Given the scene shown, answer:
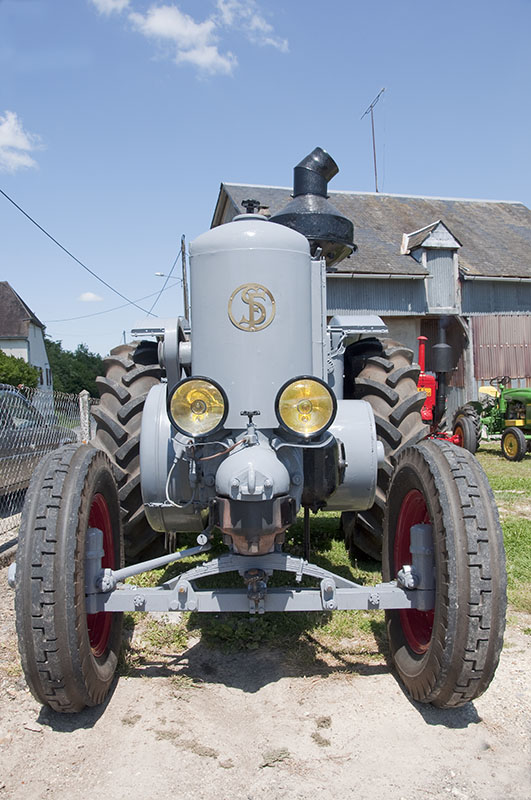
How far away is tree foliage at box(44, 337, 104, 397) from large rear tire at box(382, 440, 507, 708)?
59.3 m

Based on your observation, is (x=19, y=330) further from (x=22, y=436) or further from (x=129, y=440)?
(x=129, y=440)

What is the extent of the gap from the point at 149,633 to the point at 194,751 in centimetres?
119

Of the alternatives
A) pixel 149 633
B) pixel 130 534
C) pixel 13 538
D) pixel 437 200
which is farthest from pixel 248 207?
pixel 437 200

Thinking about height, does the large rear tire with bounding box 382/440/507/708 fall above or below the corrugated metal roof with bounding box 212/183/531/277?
below

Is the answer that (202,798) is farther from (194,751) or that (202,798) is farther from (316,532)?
(316,532)

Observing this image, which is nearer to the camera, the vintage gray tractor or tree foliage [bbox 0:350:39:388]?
the vintage gray tractor

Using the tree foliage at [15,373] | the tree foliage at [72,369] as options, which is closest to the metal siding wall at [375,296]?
the tree foliage at [15,373]

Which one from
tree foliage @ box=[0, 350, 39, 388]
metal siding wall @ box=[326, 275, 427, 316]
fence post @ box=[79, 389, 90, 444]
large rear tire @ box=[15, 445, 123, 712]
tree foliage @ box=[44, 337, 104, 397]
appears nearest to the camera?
large rear tire @ box=[15, 445, 123, 712]

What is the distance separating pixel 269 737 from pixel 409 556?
42.8 inches

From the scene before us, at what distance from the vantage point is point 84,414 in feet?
34.3

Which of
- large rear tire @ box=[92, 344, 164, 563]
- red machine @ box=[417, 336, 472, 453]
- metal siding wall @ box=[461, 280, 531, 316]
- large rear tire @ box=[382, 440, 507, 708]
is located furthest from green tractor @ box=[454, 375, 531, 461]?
large rear tire @ box=[382, 440, 507, 708]

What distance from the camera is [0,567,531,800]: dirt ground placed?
2277 millimetres

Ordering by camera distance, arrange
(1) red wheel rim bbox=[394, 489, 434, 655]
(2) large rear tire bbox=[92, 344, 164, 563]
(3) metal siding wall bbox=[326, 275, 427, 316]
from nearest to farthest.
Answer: (1) red wheel rim bbox=[394, 489, 434, 655] → (2) large rear tire bbox=[92, 344, 164, 563] → (3) metal siding wall bbox=[326, 275, 427, 316]

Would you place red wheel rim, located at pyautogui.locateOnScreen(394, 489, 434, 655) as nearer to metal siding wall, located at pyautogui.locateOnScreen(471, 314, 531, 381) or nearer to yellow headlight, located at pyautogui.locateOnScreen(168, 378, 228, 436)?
yellow headlight, located at pyautogui.locateOnScreen(168, 378, 228, 436)
